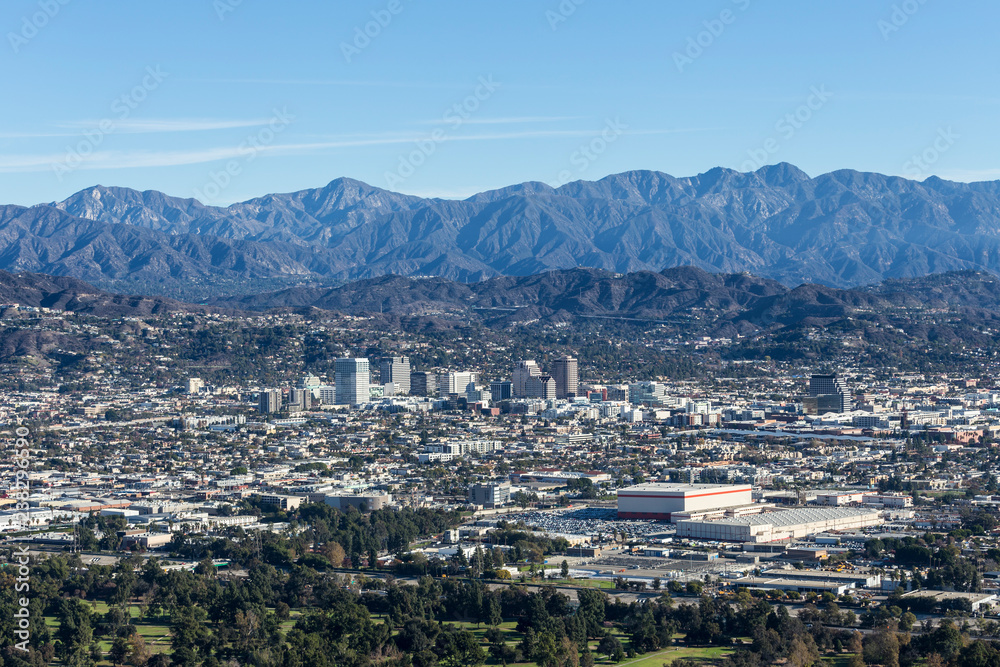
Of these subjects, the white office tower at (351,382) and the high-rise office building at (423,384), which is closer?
the white office tower at (351,382)

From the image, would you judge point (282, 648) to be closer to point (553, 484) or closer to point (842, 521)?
point (842, 521)

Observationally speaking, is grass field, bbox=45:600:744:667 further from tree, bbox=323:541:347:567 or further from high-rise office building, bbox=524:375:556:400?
high-rise office building, bbox=524:375:556:400

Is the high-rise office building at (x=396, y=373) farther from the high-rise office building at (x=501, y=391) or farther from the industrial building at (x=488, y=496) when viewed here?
the industrial building at (x=488, y=496)

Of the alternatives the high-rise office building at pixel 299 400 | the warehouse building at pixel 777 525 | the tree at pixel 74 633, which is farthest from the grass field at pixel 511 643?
the high-rise office building at pixel 299 400

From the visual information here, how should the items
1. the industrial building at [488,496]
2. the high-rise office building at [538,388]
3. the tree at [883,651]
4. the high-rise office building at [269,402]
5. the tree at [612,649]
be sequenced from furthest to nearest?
the high-rise office building at [538,388], the high-rise office building at [269,402], the industrial building at [488,496], the tree at [612,649], the tree at [883,651]

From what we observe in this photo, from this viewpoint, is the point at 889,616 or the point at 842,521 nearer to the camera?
the point at 889,616

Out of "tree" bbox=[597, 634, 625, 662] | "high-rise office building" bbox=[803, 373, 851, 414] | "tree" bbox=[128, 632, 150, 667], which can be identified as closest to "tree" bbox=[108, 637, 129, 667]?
"tree" bbox=[128, 632, 150, 667]

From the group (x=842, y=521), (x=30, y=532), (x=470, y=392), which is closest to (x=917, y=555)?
(x=842, y=521)
